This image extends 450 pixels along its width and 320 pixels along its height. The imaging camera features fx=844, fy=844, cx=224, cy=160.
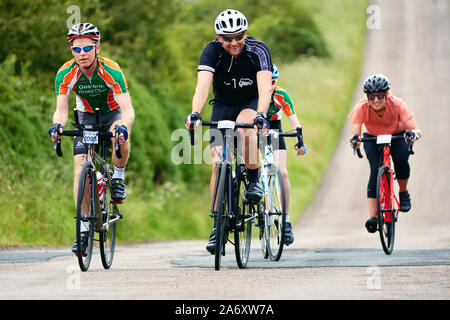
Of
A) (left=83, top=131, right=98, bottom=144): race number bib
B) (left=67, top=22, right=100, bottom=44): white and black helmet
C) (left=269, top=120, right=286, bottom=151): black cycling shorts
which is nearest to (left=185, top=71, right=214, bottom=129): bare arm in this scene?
(left=83, top=131, right=98, bottom=144): race number bib

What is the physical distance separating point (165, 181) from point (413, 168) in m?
9.49

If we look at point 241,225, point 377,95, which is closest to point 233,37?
point 241,225

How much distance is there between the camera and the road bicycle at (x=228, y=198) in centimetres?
769

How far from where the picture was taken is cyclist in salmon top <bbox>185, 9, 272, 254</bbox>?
320 inches

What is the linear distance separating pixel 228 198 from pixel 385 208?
3.38 m

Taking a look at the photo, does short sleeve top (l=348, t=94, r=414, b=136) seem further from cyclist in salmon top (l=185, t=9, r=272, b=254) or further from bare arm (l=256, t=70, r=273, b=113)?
bare arm (l=256, t=70, r=273, b=113)

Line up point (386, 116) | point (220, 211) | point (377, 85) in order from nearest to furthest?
1. point (220, 211)
2. point (377, 85)
3. point (386, 116)

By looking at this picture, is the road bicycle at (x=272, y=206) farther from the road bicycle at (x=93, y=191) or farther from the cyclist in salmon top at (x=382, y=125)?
the cyclist in salmon top at (x=382, y=125)

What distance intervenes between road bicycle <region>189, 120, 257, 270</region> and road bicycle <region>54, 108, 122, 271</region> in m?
1.01

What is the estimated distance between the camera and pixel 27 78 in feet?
53.6

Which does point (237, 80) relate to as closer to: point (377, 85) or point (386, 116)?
point (377, 85)

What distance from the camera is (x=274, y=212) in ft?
29.5

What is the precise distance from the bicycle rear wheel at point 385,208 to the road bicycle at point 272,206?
167cm
